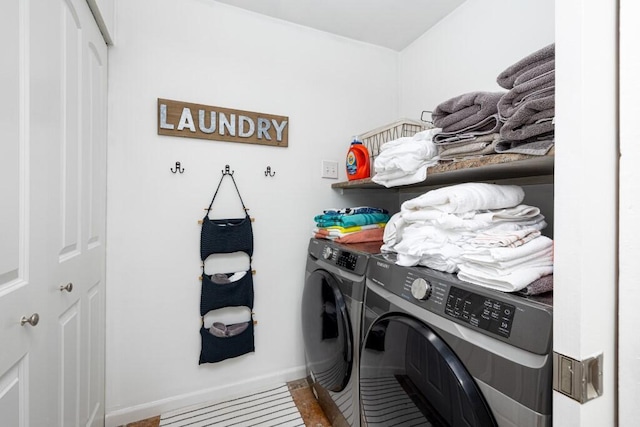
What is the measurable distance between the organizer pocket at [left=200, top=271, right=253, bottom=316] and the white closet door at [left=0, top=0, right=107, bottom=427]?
489 mm

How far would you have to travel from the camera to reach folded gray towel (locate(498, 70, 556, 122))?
0.78 m

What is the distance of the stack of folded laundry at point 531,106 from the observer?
0.77 m

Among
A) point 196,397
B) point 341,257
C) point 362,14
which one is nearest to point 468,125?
point 341,257

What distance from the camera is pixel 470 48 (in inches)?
63.2

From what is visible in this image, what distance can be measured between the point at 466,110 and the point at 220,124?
4.16 ft

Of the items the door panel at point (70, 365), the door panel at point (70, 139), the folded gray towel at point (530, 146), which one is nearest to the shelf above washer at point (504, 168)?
the folded gray towel at point (530, 146)

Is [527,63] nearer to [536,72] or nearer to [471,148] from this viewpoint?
[536,72]

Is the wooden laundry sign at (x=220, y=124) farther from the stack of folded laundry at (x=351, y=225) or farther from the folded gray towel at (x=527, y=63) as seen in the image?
the folded gray towel at (x=527, y=63)

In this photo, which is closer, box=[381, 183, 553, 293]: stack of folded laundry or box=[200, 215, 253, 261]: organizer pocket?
box=[381, 183, 553, 293]: stack of folded laundry

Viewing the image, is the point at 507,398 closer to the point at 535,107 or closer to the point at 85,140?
the point at 535,107

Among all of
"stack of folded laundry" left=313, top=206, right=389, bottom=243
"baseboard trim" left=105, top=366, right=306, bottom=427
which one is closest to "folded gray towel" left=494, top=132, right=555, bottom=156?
"stack of folded laundry" left=313, top=206, right=389, bottom=243

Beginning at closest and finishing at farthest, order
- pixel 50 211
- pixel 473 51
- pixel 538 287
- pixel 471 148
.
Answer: pixel 538 287 → pixel 50 211 → pixel 471 148 → pixel 473 51

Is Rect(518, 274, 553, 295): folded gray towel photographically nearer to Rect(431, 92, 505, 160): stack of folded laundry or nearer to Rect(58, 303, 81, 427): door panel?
Rect(431, 92, 505, 160): stack of folded laundry

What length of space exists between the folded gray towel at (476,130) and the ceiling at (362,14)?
103 cm
